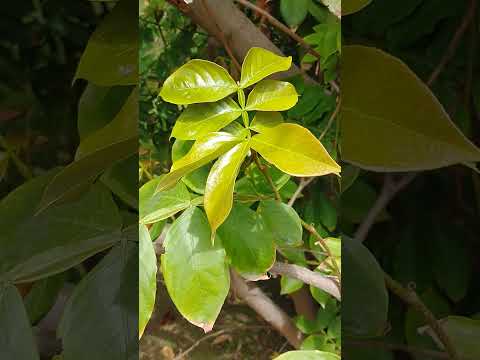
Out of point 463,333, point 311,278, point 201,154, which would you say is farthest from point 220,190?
point 463,333

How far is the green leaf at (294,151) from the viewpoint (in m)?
0.41

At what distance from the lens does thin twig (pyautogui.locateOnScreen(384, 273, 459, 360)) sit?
48 cm

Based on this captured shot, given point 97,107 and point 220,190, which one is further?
point 97,107

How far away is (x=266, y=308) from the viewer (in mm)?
486

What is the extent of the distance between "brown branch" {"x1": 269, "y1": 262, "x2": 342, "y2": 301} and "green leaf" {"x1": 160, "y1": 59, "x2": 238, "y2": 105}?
6.6 inches

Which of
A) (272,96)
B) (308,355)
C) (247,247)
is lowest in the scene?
(308,355)

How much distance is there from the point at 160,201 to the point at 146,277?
69mm

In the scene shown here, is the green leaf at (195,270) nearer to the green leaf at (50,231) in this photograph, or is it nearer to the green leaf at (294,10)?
the green leaf at (50,231)

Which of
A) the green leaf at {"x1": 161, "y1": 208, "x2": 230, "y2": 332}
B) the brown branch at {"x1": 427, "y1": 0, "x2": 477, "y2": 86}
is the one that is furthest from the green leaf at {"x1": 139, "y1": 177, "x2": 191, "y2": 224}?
the brown branch at {"x1": 427, "y1": 0, "x2": 477, "y2": 86}

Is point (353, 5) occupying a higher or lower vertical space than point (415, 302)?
higher

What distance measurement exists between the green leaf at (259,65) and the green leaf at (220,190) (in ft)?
0.24

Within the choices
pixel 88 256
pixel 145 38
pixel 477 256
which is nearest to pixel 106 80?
pixel 145 38

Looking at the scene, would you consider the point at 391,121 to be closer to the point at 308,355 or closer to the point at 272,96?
the point at 272,96

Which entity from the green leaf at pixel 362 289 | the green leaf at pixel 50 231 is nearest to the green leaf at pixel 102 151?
the green leaf at pixel 50 231
